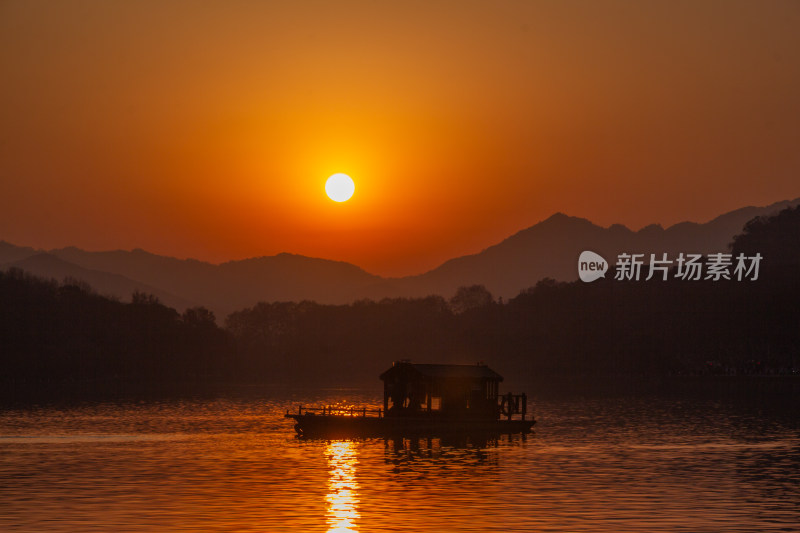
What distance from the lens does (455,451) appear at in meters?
85.2

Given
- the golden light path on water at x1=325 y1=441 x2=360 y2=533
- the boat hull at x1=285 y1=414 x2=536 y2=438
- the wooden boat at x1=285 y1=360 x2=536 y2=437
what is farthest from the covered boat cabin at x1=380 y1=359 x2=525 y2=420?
the golden light path on water at x1=325 y1=441 x2=360 y2=533

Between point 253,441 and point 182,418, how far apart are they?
41998mm

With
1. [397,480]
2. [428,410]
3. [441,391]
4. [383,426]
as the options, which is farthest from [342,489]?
[441,391]

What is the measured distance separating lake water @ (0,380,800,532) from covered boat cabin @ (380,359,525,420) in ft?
11.6

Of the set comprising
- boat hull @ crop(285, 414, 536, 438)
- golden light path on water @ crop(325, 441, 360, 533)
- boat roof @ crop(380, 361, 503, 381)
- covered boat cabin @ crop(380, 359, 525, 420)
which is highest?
boat roof @ crop(380, 361, 503, 381)

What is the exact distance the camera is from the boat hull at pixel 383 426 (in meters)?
95.1

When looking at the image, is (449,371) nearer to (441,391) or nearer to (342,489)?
(441,391)

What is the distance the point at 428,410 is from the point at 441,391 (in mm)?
2120

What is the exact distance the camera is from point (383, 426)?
95188mm

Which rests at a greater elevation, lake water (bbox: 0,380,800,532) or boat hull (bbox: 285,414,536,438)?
boat hull (bbox: 285,414,536,438)

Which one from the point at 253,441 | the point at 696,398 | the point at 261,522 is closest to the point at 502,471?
the point at 261,522

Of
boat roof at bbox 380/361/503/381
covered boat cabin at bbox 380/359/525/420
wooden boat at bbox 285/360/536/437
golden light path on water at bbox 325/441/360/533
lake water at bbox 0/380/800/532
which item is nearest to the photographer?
golden light path on water at bbox 325/441/360/533

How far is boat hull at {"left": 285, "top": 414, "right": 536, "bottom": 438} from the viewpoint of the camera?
95.1m

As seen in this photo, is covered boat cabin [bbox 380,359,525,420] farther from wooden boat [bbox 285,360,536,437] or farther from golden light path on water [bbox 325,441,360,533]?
golden light path on water [bbox 325,441,360,533]
